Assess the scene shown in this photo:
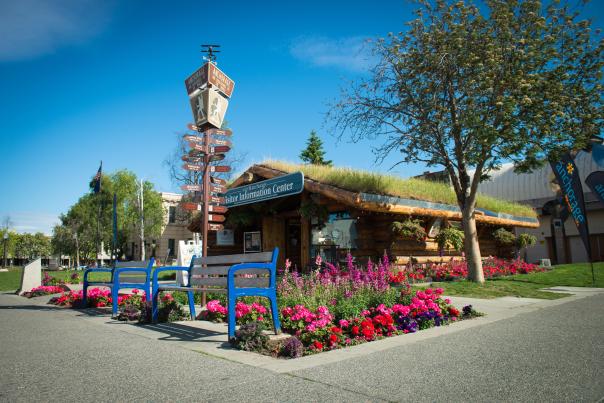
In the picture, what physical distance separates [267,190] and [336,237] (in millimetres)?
2728

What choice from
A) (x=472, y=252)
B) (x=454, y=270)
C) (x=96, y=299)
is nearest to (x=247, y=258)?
(x=96, y=299)

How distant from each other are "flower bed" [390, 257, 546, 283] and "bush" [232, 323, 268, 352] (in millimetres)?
7295

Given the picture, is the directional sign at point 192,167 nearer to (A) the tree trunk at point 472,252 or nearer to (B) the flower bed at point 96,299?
(B) the flower bed at point 96,299

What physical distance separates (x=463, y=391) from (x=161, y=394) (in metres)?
2.30

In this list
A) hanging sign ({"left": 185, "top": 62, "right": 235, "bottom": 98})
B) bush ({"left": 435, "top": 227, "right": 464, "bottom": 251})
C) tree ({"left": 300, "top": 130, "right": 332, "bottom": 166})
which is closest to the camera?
hanging sign ({"left": 185, "top": 62, "right": 235, "bottom": 98})

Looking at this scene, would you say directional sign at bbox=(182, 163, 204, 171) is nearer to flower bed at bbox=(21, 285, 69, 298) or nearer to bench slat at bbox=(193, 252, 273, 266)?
bench slat at bbox=(193, 252, 273, 266)

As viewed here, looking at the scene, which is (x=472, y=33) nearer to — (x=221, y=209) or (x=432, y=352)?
(x=221, y=209)

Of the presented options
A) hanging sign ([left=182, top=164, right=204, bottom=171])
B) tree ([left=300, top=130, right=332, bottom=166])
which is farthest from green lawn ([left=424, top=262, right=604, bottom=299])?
tree ([left=300, top=130, right=332, bottom=166])

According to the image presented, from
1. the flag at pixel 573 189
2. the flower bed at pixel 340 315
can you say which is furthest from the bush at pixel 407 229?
the flower bed at pixel 340 315

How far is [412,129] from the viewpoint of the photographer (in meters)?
12.9

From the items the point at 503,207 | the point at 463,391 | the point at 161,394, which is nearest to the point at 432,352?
the point at 463,391

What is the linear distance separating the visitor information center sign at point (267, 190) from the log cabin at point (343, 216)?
6.5 inches

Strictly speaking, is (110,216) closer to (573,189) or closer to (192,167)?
(192,167)

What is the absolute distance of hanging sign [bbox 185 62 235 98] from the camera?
30.3ft
